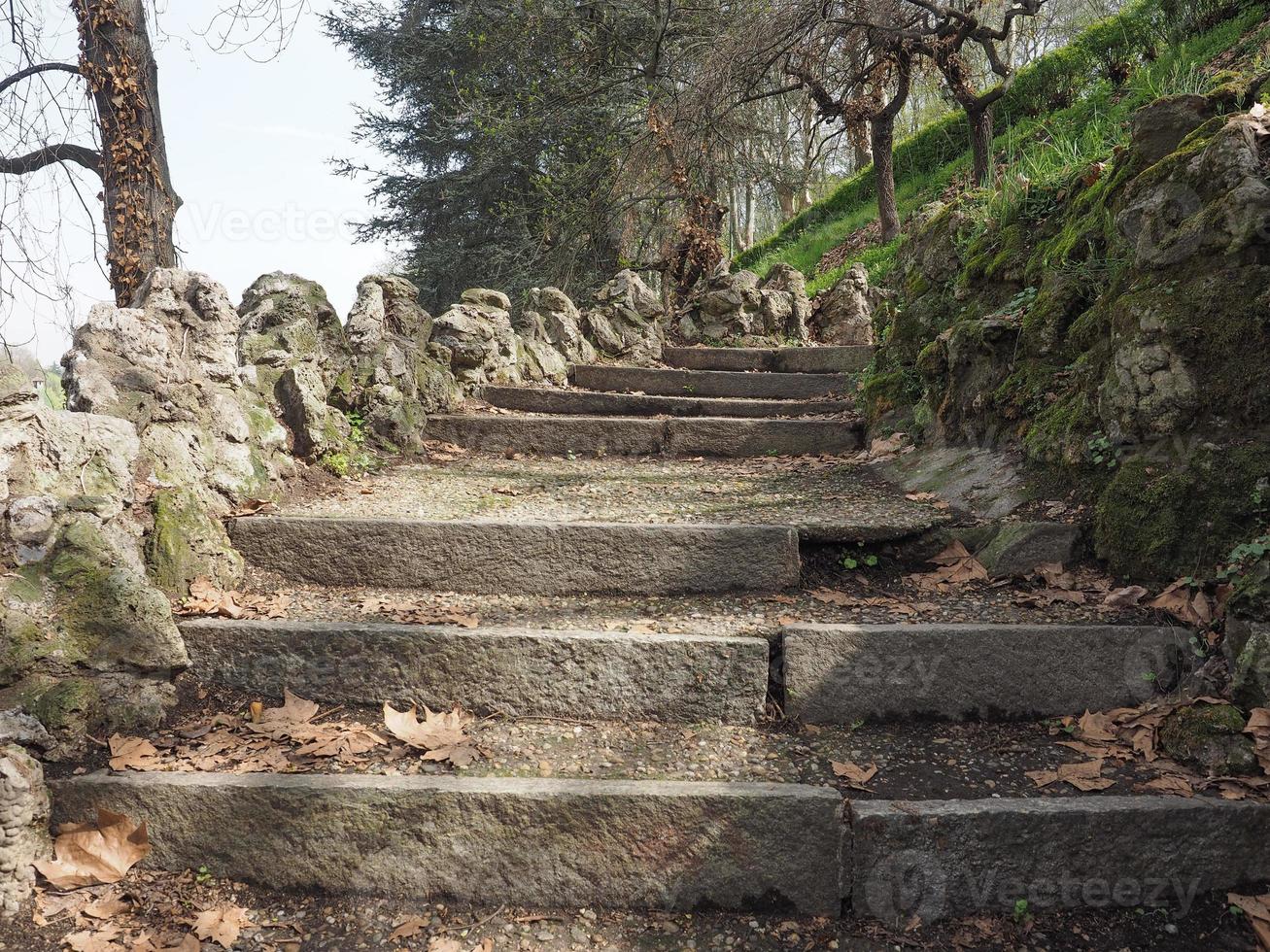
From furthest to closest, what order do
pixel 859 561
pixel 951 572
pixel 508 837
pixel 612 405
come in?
1. pixel 612 405
2. pixel 859 561
3. pixel 951 572
4. pixel 508 837

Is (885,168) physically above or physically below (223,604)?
above

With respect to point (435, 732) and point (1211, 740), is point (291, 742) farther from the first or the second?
point (1211, 740)

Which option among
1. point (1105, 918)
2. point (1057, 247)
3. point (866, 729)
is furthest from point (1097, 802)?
point (1057, 247)

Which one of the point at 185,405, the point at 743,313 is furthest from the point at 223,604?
the point at 743,313

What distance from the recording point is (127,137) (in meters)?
4.95

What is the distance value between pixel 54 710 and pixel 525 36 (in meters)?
11.7

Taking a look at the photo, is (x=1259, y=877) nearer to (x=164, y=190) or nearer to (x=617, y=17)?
(x=164, y=190)

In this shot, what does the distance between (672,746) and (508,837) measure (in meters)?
0.60

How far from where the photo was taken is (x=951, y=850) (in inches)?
82.1

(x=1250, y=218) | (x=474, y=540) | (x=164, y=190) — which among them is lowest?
(x=474, y=540)

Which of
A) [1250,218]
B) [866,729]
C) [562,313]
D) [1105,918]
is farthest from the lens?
[562,313]

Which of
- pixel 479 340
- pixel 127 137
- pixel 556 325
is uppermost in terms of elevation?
pixel 127 137

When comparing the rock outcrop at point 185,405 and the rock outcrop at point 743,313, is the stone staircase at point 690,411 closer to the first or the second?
the rock outcrop at point 743,313

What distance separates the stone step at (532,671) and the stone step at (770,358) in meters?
5.21
